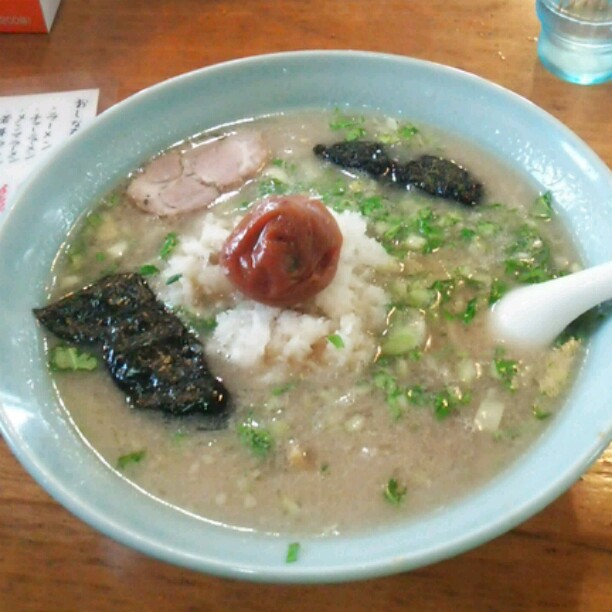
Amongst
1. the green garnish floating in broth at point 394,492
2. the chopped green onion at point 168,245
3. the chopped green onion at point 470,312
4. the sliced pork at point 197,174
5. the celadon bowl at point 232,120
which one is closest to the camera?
the celadon bowl at point 232,120

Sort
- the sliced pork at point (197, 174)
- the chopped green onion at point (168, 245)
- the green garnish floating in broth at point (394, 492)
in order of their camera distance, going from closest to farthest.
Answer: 1. the green garnish floating in broth at point (394, 492)
2. the chopped green onion at point (168, 245)
3. the sliced pork at point (197, 174)

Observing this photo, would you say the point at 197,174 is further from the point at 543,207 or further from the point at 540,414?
the point at 540,414

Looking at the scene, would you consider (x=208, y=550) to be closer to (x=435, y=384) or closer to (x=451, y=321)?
(x=435, y=384)

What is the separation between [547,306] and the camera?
1.30 meters

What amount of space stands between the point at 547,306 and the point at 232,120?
37.0 inches

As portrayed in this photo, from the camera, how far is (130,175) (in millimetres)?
1689

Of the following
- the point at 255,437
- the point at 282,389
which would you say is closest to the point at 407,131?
the point at 282,389

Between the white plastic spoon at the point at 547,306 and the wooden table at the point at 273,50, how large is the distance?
0.85ft

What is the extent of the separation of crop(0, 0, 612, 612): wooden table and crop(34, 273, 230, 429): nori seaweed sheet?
0.26 m

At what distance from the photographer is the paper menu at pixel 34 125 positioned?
186 centimetres

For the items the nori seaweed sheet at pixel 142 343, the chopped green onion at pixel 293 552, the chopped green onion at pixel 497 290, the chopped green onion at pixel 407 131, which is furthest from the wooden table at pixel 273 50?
the chopped green onion at pixel 407 131

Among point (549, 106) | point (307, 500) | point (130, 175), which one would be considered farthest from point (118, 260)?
point (549, 106)

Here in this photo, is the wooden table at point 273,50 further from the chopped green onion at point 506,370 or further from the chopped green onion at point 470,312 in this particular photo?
the chopped green onion at point 470,312

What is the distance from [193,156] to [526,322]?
2.93 ft
